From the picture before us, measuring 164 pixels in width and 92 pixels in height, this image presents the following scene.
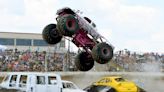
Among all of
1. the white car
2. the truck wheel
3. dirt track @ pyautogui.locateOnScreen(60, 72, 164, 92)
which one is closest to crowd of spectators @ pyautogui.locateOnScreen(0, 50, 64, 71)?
dirt track @ pyautogui.locateOnScreen(60, 72, 164, 92)

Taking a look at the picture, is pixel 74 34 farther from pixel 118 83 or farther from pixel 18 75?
pixel 118 83

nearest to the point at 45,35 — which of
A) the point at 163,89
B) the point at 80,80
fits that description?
the point at 80,80

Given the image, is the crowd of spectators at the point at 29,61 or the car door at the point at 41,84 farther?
the crowd of spectators at the point at 29,61

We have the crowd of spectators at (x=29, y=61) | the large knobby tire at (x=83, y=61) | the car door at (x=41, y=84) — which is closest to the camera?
the car door at (x=41, y=84)

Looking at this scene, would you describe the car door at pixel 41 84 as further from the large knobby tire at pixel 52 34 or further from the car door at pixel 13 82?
the large knobby tire at pixel 52 34

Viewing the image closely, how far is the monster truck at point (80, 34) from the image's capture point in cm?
1614

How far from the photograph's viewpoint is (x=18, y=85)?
16703 millimetres

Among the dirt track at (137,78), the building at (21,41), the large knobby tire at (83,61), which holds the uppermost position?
the building at (21,41)

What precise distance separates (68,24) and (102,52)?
169 centimetres

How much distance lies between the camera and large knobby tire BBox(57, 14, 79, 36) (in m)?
16.0

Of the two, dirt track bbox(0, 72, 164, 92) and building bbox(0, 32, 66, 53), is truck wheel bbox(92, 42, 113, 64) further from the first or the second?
building bbox(0, 32, 66, 53)

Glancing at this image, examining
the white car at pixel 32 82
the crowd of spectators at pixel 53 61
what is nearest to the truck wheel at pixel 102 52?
the white car at pixel 32 82

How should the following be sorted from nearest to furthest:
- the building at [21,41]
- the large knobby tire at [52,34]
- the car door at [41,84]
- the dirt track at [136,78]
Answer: the car door at [41,84], the large knobby tire at [52,34], the dirt track at [136,78], the building at [21,41]

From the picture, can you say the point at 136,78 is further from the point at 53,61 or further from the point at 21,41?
the point at 21,41
